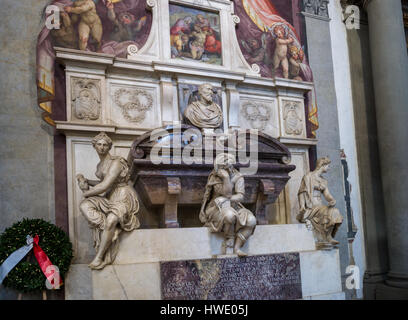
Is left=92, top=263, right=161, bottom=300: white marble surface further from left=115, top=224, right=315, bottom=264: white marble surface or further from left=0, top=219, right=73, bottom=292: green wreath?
left=0, top=219, right=73, bottom=292: green wreath

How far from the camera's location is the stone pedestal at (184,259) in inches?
168

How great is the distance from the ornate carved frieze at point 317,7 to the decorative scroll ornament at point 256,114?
227 cm

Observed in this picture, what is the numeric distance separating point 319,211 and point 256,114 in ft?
7.17

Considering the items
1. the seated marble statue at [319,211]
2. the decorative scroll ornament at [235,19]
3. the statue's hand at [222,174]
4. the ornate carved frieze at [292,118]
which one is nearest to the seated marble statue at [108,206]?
the statue's hand at [222,174]

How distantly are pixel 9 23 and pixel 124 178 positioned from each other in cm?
288

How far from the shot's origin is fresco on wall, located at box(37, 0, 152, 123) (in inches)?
219

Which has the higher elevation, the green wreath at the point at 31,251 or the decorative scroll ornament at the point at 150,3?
the decorative scroll ornament at the point at 150,3

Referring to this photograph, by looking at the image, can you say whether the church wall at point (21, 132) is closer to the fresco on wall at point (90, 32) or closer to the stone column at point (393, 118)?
the fresco on wall at point (90, 32)

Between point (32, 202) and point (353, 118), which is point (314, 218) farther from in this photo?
point (32, 202)

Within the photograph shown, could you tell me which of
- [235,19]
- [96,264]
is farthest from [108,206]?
[235,19]

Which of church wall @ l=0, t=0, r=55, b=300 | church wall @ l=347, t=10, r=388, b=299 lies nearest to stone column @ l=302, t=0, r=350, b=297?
church wall @ l=347, t=10, r=388, b=299

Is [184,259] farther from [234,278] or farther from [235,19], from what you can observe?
[235,19]

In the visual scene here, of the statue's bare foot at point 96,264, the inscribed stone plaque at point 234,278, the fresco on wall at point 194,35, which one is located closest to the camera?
the statue's bare foot at point 96,264

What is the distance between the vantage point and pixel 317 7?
25.9 feet
